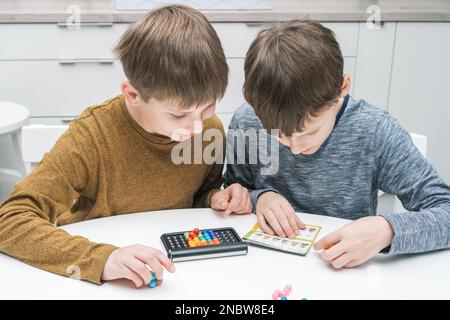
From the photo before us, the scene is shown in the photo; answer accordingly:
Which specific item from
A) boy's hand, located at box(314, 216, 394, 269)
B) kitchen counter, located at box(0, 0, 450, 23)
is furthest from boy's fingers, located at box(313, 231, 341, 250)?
kitchen counter, located at box(0, 0, 450, 23)

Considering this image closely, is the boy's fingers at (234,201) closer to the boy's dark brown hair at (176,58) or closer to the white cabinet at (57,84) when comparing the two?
the boy's dark brown hair at (176,58)

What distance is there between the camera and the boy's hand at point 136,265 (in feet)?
2.36

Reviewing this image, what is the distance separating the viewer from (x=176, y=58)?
852mm

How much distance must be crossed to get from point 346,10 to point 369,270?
159 cm

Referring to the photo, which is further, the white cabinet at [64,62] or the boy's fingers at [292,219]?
the white cabinet at [64,62]

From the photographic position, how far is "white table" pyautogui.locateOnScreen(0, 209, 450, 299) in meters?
0.72

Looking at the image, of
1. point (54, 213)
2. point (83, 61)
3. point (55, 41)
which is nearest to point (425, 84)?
point (83, 61)

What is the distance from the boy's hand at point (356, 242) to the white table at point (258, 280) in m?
0.02

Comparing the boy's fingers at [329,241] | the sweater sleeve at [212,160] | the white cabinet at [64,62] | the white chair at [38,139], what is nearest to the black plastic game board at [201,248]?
the boy's fingers at [329,241]

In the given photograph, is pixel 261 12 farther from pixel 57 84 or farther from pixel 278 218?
pixel 278 218

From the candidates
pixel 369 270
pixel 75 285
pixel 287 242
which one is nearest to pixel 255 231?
pixel 287 242

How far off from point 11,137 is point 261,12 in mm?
1009

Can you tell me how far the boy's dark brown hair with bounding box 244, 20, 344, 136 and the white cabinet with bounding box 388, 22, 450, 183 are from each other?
146 cm
